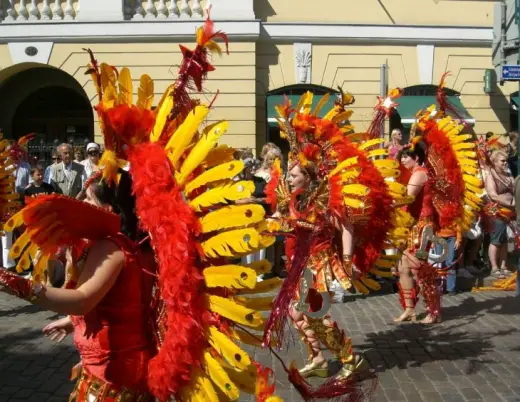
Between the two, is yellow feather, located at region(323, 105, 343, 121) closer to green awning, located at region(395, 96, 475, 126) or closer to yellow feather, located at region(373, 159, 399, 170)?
yellow feather, located at region(373, 159, 399, 170)

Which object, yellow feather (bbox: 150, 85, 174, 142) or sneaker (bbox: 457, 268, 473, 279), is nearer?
yellow feather (bbox: 150, 85, 174, 142)

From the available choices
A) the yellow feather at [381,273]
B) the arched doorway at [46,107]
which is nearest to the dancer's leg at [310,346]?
the yellow feather at [381,273]

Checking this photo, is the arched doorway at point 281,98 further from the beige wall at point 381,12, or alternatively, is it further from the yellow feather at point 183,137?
the yellow feather at point 183,137

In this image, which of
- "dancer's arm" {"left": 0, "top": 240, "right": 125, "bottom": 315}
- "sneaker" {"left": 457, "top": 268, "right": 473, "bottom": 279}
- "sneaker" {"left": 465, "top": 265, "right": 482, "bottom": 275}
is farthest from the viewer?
"sneaker" {"left": 465, "top": 265, "right": 482, "bottom": 275}

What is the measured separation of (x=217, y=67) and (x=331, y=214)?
32.0 ft

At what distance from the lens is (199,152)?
8.13 ft

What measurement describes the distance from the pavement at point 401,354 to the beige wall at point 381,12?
8.32 meters

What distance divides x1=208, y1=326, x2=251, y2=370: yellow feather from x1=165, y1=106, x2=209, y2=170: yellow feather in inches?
26.3

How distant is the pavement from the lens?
15.5 feet

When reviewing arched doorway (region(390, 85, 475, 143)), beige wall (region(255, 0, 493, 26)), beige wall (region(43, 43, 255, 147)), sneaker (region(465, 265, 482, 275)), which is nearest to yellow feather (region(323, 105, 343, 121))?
sneaker (region(465, 265, 482, 275))

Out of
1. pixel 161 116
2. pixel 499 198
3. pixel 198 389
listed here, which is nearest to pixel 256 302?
pixel 198 389

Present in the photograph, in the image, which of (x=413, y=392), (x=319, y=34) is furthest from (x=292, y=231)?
(x=319, y=34)

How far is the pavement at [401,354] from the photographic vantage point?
4715mm

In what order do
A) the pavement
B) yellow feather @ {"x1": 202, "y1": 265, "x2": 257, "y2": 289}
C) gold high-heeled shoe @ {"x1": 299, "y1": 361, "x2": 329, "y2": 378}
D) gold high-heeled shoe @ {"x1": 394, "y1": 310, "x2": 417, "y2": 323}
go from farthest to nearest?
gold high-heeled shoe @ {"x1": 394, "y1": 310, "x2": 417, "y2": 323} < gold high-heeled shoe @ {"x1": 299, "y1": 361, "x2": 329, "y2": 378} < the pavement < yellow feather @ {"x1": 202, "y1": 265, "x2": 257, "y2": 289}
